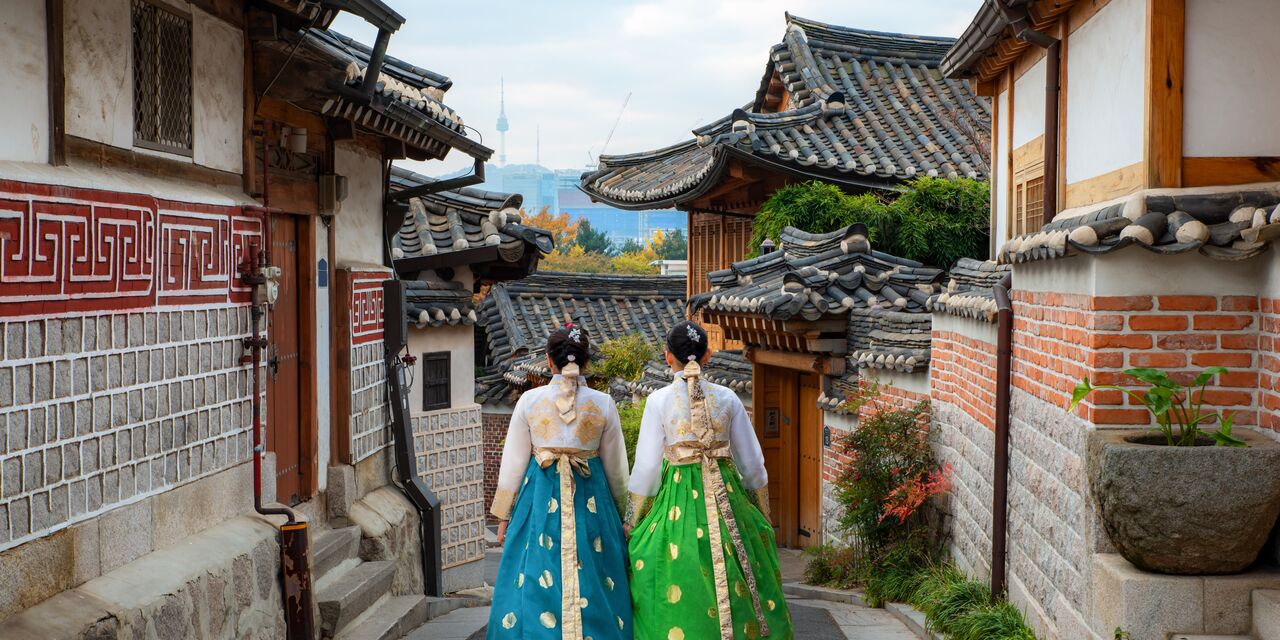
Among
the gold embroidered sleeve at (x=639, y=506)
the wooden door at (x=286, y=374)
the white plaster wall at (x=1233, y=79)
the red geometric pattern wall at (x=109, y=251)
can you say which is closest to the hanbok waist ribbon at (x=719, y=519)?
the gold embroidered sleeve at (x=639, y=506)

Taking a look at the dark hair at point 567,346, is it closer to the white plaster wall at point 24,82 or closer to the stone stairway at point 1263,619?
the white plaster wall at point 24,82

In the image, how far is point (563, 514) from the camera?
7.56 metres

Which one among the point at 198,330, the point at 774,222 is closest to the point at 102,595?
the point at 198,330

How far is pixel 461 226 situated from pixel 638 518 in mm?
9136

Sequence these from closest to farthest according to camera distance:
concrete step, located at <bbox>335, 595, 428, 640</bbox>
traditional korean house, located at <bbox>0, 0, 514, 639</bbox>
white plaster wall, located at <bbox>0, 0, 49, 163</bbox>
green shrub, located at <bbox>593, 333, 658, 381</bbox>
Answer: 1. white plaster wall, located at <bbox>0, 0, 49, 163</bbox>
2. traditional korean house, located at <bbox>0, 0, 514, 639</bbox>
3. concrete step, located at <bbox>335, 595, 428, 640</bbox>
4. green shrub, located at <bbox>593, 333, 658, 381</bbox>

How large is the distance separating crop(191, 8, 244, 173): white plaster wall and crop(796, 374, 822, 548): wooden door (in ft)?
29.1

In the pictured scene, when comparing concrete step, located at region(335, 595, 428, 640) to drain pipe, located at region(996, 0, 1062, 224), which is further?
concrete step, located at region(335, 595, 428, 640)

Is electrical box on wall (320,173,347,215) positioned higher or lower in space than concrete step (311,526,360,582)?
higher

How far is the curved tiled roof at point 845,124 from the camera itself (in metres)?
18.3

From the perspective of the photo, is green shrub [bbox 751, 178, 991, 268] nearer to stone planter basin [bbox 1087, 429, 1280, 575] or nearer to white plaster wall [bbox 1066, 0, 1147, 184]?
white plaster wall [bbox 1066, 0, 1147, 184]

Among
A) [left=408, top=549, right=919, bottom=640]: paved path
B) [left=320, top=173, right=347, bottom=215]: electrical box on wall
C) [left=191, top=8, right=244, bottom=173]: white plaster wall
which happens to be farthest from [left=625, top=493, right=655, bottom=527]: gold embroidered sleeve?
[left=320, top=173, right=347, bottom=215]: electrical box on wall

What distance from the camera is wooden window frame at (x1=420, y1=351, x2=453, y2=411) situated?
15625 millimetres

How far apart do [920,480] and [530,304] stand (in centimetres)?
1909

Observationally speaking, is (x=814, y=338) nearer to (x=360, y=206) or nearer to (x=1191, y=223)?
(x=360, y=206)
